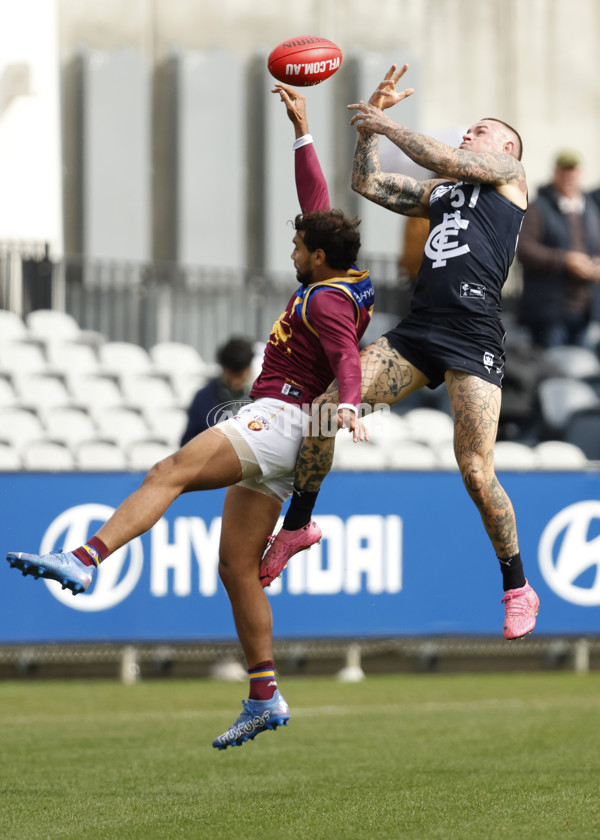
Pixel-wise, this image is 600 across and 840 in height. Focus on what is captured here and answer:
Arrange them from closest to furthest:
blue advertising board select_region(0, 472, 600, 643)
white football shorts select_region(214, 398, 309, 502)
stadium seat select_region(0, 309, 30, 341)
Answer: white football shorts select_region(214, 398, 309, 502)
blue advertising board select_region(0, 472, 600, 643)
stadium seat select_region(0, 309, 30, 341)

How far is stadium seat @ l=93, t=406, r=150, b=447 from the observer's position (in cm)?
1165

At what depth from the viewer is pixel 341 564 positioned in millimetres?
10195

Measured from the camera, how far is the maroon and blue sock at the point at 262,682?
591 centimetres

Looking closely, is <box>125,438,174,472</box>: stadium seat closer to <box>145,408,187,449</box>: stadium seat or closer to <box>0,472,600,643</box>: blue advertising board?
<box>145,408,187,449</box>: stadium seat

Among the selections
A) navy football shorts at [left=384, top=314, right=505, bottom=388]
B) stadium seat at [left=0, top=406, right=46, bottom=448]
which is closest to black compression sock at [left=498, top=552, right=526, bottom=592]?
navy football shorts at [left=384, top=314, right=505, bottom=388]

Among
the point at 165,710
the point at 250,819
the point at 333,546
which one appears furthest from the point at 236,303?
the point at 250,819

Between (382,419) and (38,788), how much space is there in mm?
6463

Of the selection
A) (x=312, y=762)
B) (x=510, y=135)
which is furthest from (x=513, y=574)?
(x=510, y=135)

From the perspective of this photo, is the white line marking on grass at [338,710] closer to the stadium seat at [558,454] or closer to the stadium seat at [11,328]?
the stadium seat at [558,454]

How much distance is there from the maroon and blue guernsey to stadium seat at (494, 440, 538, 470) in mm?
5746

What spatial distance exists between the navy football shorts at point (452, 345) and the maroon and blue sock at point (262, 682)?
1.47m

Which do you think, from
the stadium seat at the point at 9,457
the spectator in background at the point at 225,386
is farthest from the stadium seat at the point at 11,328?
the spectator in background at the point at 225,386

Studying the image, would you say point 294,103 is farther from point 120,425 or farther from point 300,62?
point 120,425

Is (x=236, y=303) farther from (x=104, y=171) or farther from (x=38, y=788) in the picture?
(x=38, y=788)
